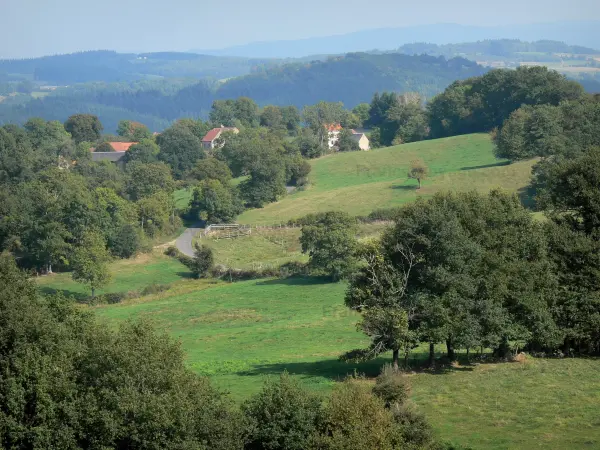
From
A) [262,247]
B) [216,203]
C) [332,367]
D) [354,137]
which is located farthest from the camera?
[354,137]

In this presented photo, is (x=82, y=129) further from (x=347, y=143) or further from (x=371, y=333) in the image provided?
(x=371, y=333)

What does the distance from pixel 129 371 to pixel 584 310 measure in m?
18.4

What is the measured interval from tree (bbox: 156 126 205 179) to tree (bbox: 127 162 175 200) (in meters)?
19.7

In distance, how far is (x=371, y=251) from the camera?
3192 cm

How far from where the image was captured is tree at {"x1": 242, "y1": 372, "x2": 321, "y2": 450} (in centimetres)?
2442

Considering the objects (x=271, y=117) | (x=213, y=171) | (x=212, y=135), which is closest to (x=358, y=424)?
(x=213, y=171)

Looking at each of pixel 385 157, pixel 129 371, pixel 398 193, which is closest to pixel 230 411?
pixel 129 371

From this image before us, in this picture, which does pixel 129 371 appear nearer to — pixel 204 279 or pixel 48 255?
pixel 204 279

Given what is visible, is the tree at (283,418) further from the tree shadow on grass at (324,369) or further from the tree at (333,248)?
the tree at (333,248)

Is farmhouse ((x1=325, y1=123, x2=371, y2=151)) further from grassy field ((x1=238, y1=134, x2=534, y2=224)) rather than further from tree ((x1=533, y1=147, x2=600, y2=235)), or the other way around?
tree ((x1=533, y1=147, x2=600, y2=235))

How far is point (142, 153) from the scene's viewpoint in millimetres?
122062

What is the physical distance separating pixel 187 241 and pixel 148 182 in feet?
57.0

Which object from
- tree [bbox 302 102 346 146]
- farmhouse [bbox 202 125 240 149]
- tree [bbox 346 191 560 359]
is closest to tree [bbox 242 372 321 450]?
tree [bbox 346 191 560 359]

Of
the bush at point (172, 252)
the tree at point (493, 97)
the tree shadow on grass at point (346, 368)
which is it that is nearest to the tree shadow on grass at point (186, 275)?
the bush at point (172, 252)
